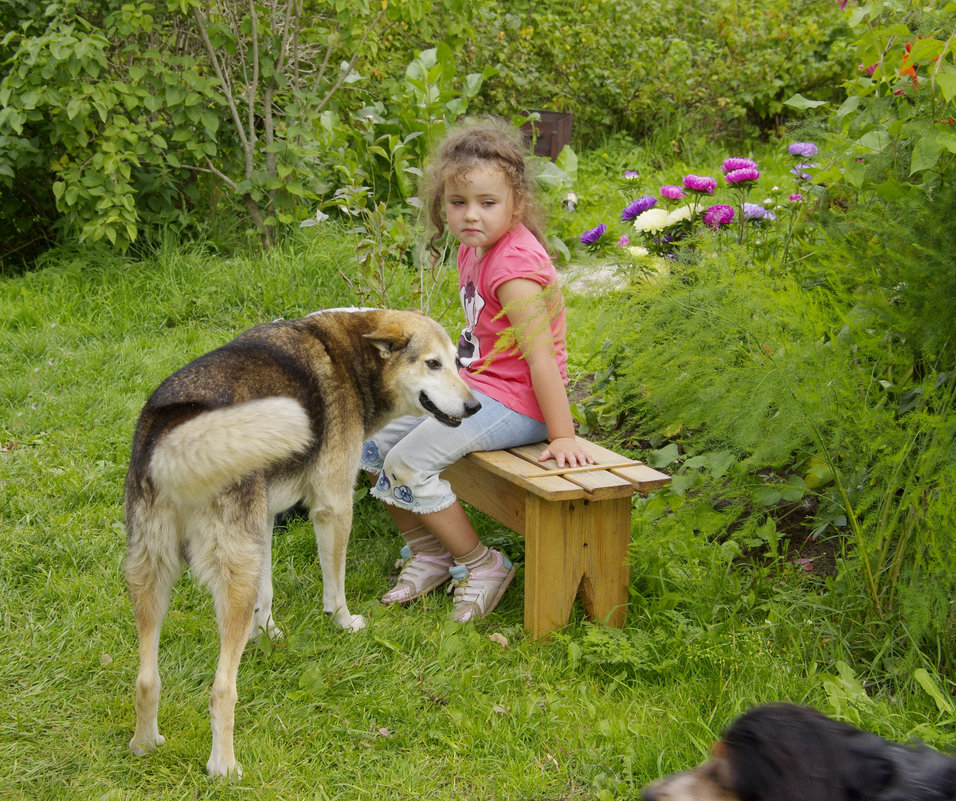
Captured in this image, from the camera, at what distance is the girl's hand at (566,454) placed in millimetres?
3230

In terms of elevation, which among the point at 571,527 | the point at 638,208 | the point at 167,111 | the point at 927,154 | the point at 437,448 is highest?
the point at 167,111

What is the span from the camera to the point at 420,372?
323 cm

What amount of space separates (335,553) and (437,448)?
526 millimetres

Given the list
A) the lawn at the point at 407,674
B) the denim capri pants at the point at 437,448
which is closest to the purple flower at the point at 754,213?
the lawn at the point at 407,674

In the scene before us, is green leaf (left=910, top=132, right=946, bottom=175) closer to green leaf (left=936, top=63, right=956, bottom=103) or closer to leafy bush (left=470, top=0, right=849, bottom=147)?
green leaf (left=936, top=63, right=956, bottom=103)

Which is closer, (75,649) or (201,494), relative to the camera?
(201,494)

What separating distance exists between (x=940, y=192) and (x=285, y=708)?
249cm

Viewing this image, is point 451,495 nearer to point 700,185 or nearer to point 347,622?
point 347,622

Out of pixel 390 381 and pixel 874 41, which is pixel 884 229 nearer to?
pixel 874 41

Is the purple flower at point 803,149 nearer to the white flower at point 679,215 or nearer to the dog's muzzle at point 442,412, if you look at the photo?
the white flower at point 679,215

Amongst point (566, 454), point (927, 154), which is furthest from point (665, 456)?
point (927, 154)

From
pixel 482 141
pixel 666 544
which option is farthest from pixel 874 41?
pixel 666 544

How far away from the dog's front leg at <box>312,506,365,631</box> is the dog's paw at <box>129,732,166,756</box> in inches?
30.3

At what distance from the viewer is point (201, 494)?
2340mm
